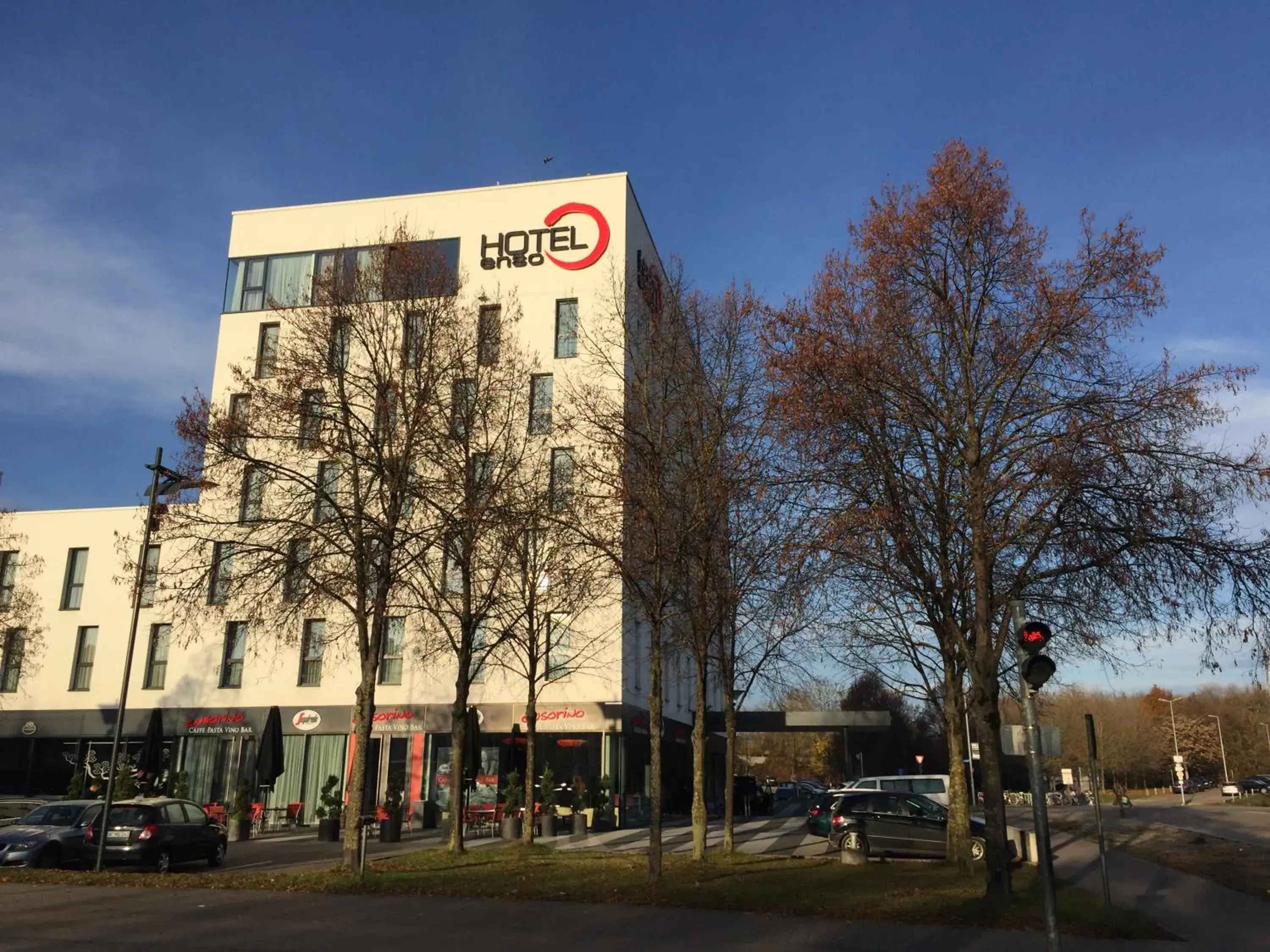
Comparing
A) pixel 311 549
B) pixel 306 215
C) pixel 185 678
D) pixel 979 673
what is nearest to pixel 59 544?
pixel 185 678

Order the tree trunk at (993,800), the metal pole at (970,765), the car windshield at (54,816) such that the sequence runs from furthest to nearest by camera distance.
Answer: the metal pole at (970,765), the car windshield at (54,816), the tree trunk at (993,800)

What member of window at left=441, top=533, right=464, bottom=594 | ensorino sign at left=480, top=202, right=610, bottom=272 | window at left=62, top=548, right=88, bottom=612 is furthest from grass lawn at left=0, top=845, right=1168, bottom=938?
window at left=62, top=548, right=88, bottom=612

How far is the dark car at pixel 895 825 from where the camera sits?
2259 cm

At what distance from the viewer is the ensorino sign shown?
121ft

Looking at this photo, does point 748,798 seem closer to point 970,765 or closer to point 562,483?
point 970,765

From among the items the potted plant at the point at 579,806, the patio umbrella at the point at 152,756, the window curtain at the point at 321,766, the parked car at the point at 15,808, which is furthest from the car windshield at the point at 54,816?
the window curtain at the point at 321,766

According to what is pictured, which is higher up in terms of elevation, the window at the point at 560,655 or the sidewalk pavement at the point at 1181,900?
the window at the point at 560,655

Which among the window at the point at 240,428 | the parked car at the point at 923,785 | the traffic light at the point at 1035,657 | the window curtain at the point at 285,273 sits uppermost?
the window curtain at the point at 285,273

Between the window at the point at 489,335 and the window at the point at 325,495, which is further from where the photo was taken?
the window at the point at 489,335

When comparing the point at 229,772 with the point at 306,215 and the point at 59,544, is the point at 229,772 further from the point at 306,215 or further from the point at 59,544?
the point at 306,215

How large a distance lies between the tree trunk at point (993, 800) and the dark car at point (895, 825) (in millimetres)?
7360

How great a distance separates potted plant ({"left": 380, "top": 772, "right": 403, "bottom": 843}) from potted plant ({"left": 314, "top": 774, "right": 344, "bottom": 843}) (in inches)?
48.5

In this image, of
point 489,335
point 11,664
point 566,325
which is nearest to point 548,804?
point 489,335

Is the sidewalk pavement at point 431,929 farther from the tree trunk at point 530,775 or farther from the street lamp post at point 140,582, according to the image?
the tree trunk at point 530,775
